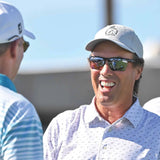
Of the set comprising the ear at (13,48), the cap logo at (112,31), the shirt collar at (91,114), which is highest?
the ear at (13,48)

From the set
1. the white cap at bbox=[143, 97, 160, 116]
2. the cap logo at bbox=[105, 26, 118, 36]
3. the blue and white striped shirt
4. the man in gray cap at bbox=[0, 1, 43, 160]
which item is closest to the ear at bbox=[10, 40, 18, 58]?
the man in gray cap at bbox=[0, 1, 43, 160]

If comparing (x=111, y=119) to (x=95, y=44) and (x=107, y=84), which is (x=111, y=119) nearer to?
(x=107, y=84)

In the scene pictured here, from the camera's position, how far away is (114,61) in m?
3.91

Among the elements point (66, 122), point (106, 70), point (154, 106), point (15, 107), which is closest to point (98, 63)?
point (106, 70)

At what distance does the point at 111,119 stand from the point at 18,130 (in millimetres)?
1354

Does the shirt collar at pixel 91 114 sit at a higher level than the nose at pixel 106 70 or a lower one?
lower

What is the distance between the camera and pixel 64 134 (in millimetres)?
3842

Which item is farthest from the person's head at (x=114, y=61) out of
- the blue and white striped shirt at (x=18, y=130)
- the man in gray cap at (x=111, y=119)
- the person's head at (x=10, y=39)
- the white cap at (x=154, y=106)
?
the blue and white striped shirt at (x=18, y=130)

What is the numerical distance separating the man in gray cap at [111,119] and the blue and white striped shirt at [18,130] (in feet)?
3.34

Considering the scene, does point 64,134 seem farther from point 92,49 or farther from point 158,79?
point 158,79

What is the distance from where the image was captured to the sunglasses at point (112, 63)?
3.91 metres

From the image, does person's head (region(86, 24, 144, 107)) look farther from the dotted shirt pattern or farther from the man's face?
the dotted shirt pattern

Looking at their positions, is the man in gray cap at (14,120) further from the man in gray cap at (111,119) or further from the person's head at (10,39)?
the man in gray cap at (111,119)

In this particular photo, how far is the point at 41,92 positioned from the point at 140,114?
8575 mm
